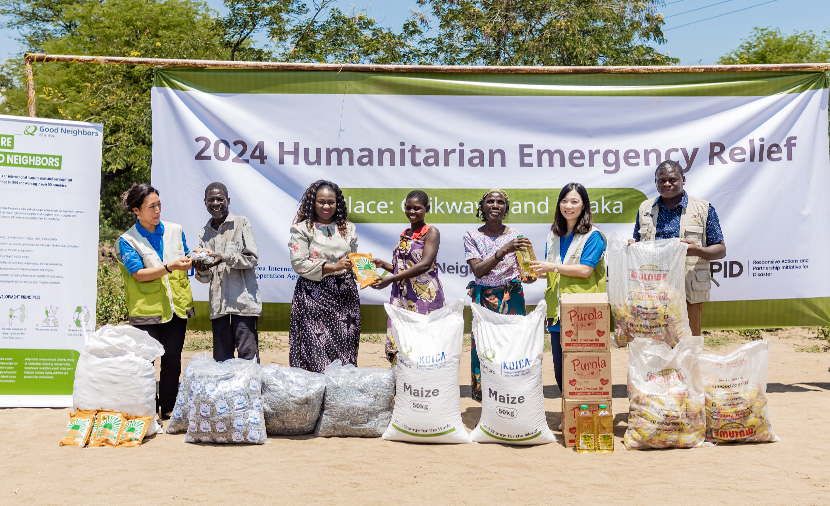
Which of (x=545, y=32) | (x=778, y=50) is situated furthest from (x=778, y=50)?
(x=545, y=32)

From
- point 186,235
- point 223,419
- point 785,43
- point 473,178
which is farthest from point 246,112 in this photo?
point 785,43

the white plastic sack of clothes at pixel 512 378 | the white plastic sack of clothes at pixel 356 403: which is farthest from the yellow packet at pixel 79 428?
the white plastic sack of clothes at pixel 512 378

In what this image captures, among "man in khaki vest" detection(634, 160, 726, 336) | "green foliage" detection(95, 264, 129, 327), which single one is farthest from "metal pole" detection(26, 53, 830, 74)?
"green foliage" detection(95, 264, 129, 327)

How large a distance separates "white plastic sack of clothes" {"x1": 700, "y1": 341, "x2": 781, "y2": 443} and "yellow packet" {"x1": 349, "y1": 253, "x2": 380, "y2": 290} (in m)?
2.05

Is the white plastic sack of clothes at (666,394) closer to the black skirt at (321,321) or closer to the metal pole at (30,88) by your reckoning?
the black skirt at (321,321)

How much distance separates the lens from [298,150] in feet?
19.5

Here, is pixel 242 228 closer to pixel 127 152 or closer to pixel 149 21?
pixel 127 152

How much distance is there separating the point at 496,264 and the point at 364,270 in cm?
86

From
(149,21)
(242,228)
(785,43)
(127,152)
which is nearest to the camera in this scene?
(242,228)

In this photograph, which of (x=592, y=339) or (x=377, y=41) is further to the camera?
(x=377, y=41)

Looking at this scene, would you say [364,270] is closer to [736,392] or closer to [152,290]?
[152,290]

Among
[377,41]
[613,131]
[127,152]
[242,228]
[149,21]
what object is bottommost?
[242,228]

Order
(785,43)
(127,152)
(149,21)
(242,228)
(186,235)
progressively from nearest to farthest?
1. (242,228)
2. (186,235)
3. (127,152)
4. (149,21)
5. (785,43)

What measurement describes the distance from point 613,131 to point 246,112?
2.94 metres
